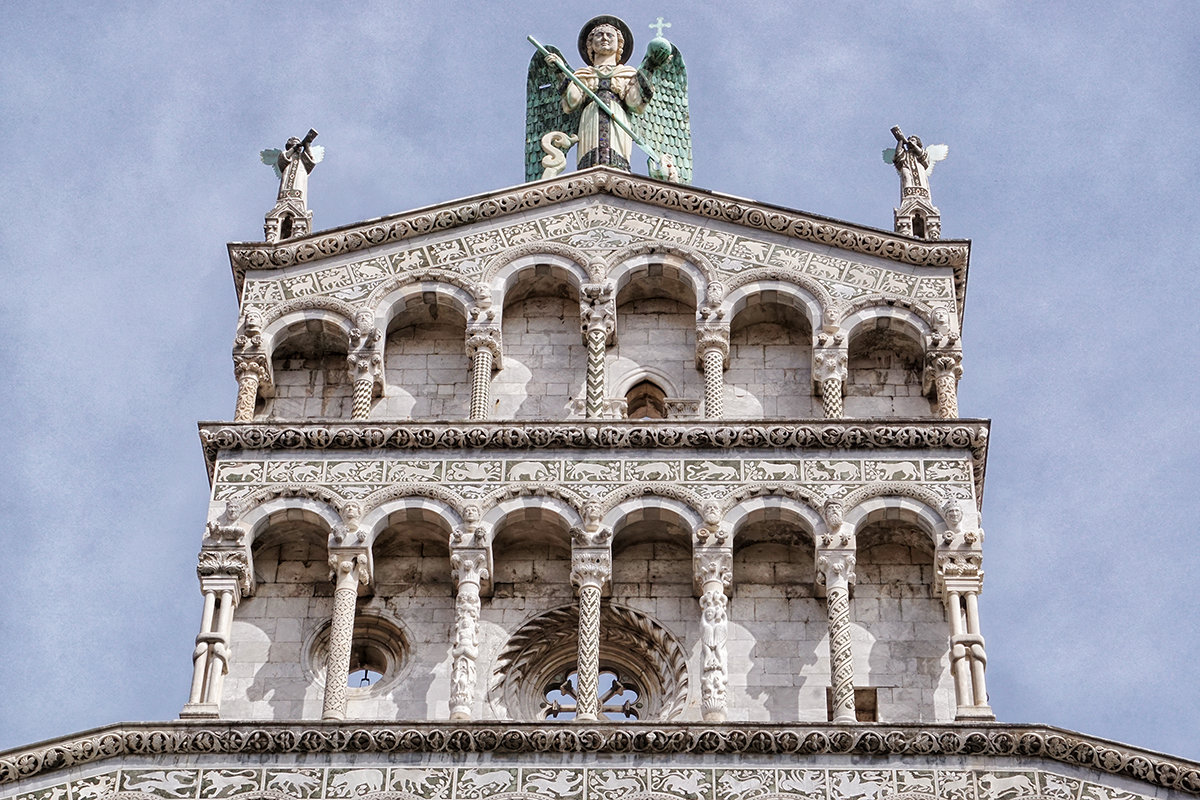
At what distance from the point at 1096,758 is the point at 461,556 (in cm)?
457

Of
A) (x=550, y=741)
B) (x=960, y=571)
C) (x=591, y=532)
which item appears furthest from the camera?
(x=591, y=532)

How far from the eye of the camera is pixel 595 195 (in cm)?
2402

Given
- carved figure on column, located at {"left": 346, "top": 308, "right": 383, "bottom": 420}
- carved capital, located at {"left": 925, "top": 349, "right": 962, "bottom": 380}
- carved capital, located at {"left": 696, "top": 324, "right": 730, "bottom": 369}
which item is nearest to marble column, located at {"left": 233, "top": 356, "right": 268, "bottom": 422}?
carved figure on column, located at {"left": 346, "top": 308, "right": 383, "bottom": 420}

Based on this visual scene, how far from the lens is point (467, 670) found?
20891 millimetres

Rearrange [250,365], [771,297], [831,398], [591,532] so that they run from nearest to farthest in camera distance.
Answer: [591,532], [831,398], [250,365], [771,297]

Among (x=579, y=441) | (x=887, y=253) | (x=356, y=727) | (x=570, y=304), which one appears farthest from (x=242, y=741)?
(x=887, y=253)

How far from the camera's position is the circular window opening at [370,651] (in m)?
21.3

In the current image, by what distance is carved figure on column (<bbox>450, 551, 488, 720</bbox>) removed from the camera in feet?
68.0

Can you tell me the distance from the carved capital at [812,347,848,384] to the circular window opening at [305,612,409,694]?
3669 mm

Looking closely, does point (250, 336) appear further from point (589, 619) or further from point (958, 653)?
point (958, 653)

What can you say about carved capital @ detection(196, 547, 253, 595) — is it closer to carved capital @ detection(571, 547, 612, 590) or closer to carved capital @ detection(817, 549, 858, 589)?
carved capital @ detection(571, 547, 612, 590)

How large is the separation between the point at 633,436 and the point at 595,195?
2859 mm

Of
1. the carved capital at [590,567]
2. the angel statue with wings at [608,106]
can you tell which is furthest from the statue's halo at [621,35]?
the carved capital at [590,567]

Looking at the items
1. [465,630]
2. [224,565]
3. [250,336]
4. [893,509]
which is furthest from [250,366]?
[893,509]
